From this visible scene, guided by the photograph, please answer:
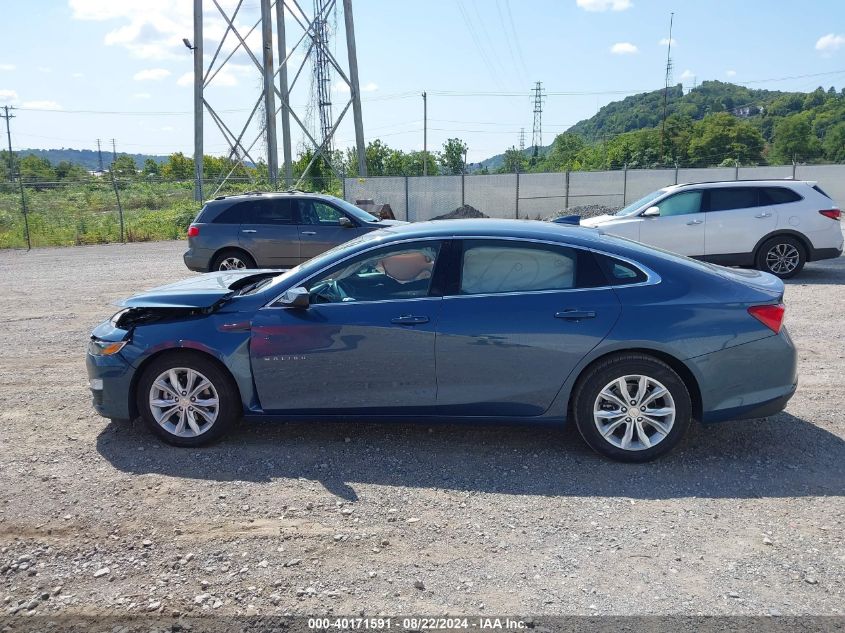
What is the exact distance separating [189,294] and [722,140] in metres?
77.1

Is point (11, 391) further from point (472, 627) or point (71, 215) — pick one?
point (71, 215)

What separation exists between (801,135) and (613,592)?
82.8 meters

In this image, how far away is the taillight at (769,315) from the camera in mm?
4848

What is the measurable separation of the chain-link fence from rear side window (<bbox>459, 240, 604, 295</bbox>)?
23.0 m

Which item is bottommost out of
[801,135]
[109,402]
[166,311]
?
[109,402]

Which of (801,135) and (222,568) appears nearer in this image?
(222,568)

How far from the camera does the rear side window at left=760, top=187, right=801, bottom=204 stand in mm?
12844

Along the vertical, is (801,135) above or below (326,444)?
above

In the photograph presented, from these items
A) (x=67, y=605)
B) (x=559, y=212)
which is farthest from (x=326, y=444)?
(x=559, y=212)

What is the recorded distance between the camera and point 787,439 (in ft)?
17.5

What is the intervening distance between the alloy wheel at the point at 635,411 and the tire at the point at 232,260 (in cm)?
915

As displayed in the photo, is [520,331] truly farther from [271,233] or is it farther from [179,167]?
[179,167]

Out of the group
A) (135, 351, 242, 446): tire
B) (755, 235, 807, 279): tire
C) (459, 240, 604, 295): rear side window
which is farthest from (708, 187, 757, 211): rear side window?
(135, 351, 242, 446): tire

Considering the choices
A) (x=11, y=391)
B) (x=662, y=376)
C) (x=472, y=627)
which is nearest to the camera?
(x=472, y=627)
